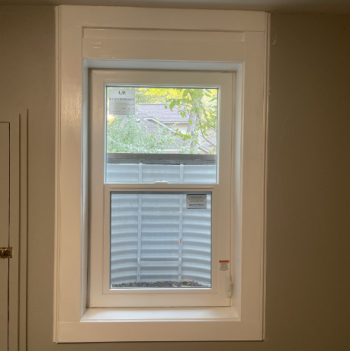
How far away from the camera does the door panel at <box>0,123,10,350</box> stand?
1.58m

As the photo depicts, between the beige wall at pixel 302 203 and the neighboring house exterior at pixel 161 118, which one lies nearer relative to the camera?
the beige wall at pixel 302 203

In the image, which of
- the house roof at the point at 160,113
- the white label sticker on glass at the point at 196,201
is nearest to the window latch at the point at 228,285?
the white label sticker on glass at the point at 196,201

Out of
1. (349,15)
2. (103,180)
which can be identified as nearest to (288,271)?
(103,180)

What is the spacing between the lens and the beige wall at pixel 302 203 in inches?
63.2

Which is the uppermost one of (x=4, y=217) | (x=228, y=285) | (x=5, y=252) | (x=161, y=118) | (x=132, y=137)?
(x=161, y=118)

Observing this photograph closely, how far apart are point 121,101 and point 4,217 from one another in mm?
890

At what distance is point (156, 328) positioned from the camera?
1628 millimetres

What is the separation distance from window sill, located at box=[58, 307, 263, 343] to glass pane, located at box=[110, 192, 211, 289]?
184 millimetres

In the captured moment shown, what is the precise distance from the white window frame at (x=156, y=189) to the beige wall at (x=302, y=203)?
→ 23 centimetres

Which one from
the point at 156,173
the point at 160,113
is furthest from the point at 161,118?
the point at 156,173

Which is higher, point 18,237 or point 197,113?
point 197,113

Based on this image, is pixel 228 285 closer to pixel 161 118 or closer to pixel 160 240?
pixel 160 240

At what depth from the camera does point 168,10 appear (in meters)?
1.58

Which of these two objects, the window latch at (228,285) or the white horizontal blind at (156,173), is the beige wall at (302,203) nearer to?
the window latch at (228,285)
